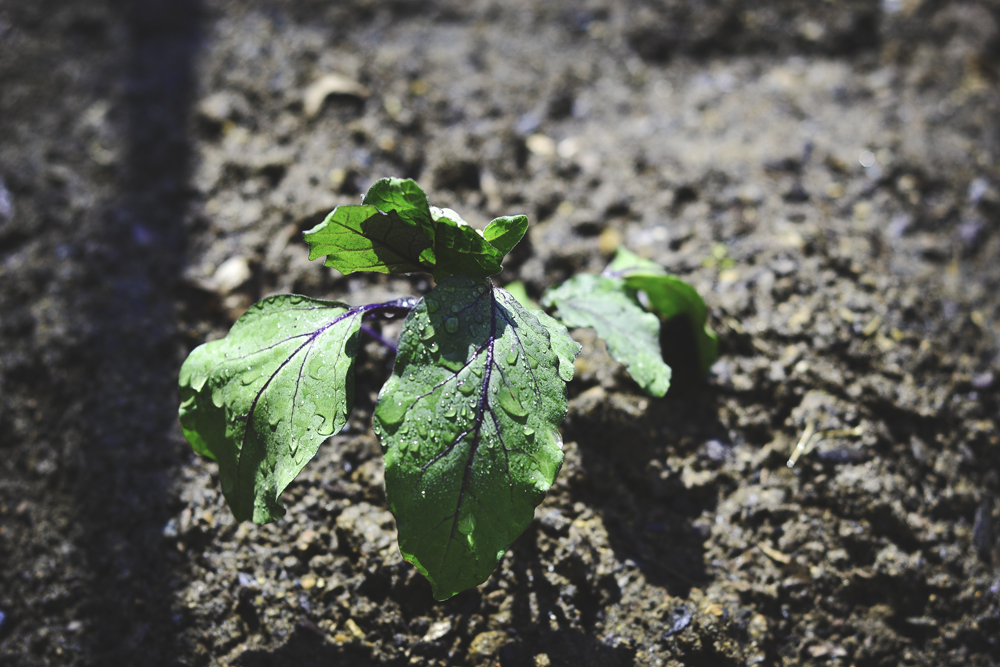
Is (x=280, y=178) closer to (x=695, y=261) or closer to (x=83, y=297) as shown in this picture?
(x=83, y=297)

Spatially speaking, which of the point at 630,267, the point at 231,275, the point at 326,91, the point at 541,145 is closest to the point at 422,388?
the point at 630,267

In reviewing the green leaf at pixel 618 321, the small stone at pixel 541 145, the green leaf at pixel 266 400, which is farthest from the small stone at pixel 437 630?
the small stone at pixel 541 145

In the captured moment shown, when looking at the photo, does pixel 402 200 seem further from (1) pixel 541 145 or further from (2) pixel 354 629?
(1) pixel 541 145

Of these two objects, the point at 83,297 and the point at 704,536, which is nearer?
the point at 704,536

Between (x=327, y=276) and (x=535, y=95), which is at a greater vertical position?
(x=535, y=95)

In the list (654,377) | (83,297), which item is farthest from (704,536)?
(83,297)

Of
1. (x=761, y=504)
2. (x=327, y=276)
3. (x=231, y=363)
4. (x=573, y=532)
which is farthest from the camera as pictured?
(x=327, y=276)

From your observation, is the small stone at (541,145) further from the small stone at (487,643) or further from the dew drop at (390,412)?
the small stone at (487,643)
